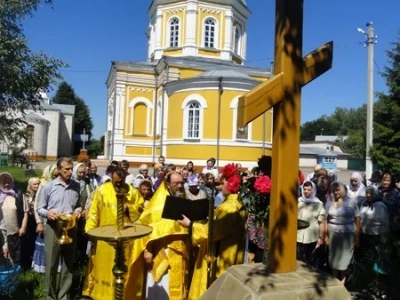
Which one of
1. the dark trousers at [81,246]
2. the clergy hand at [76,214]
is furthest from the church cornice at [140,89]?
the clergy hand at [76,214]

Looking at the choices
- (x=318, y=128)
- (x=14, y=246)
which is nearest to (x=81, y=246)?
(x=14, y=246)

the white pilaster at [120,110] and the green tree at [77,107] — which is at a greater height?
the green tree at [77,107]

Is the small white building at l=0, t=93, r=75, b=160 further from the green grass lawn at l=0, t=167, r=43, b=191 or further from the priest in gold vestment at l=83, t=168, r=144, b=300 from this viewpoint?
the priest in gold vestment at l=83, t=168, r=144, b=300

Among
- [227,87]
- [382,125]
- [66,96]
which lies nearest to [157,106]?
[227,87]

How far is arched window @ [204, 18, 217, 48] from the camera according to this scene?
32.5 metres

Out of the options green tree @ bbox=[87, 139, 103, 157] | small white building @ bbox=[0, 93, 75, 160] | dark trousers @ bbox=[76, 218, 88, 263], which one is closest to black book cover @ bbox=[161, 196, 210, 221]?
dark trousers @ bbox=[76, 218, 88, 263]

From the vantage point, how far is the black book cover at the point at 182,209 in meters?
3.70

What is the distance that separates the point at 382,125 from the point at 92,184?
630 inches

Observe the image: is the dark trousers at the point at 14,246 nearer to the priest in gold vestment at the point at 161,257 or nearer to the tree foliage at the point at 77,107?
the priest in gold vestment at the point at 161,257

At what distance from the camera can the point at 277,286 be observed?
98.3 inches

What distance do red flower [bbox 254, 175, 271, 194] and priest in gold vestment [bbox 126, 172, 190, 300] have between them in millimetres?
1159

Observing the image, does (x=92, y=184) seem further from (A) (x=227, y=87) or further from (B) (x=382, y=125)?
(A) (x=227, y=87)

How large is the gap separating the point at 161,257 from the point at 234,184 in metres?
1.04

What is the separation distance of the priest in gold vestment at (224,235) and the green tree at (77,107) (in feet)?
208
